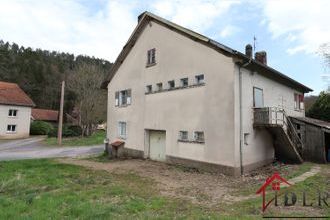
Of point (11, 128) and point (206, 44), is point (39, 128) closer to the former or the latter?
point (11, 128)

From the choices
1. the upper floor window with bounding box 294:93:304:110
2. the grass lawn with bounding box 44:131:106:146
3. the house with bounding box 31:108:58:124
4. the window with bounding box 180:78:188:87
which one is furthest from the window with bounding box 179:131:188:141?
the house with bounding box 31:108:58:124

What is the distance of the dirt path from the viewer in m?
8.66

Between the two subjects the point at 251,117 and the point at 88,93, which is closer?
the point at 251,117

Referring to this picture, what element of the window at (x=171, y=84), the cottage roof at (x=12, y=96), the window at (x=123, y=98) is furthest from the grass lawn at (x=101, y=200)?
the cottage roof at (x=12, y=96)

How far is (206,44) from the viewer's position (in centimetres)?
1393

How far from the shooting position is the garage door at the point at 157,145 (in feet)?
54.1

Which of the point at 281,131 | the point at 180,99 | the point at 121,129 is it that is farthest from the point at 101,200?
the point at 121,129

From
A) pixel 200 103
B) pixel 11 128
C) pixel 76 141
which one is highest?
pixel 200 103

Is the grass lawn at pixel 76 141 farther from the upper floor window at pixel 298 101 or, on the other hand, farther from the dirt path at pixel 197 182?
the upper floor window at pixel 298 101

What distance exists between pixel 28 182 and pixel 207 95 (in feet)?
30.7

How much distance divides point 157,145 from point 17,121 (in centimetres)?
2992

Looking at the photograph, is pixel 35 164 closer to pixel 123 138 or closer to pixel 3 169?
pixel 3 169

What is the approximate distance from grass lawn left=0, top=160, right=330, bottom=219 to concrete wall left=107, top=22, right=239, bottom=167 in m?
3.84

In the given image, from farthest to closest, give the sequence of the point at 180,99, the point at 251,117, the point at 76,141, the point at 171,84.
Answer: the point at 76,141 < the point at 171,84 < the point at 180,99 < the point at 251,117
